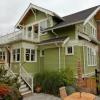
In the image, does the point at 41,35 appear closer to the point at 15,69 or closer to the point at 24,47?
the point at 24,47

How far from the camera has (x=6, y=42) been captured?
20172 mm

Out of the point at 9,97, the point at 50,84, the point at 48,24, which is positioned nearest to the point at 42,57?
the point at 48,24

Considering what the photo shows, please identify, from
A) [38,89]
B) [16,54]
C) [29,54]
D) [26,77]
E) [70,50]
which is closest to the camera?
[38,89]

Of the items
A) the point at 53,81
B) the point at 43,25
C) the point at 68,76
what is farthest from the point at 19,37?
the point at 68,76

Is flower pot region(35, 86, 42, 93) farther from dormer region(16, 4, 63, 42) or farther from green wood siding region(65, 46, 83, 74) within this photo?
dormer region(16, 4, 63, 42)

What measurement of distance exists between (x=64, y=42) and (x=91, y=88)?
4.68 m

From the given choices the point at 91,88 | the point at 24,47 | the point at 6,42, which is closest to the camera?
the point at 91,88

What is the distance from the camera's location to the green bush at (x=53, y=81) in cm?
1498

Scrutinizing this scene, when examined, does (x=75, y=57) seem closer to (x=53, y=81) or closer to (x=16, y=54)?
(x=53, y=81)

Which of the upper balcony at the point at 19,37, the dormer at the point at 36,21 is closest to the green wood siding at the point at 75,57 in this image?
the upper balcony at the point at 19,37

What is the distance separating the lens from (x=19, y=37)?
61.6 feet

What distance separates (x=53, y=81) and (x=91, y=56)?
20.4 feet

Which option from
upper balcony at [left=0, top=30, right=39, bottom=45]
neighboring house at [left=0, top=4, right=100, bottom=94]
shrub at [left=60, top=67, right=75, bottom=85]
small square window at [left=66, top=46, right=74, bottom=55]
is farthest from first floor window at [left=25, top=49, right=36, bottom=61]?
shrub at [left=60, top=67, right=75, bottom=85]

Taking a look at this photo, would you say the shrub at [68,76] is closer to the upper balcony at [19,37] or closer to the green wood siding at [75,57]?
the green wood siding at [75,57]
